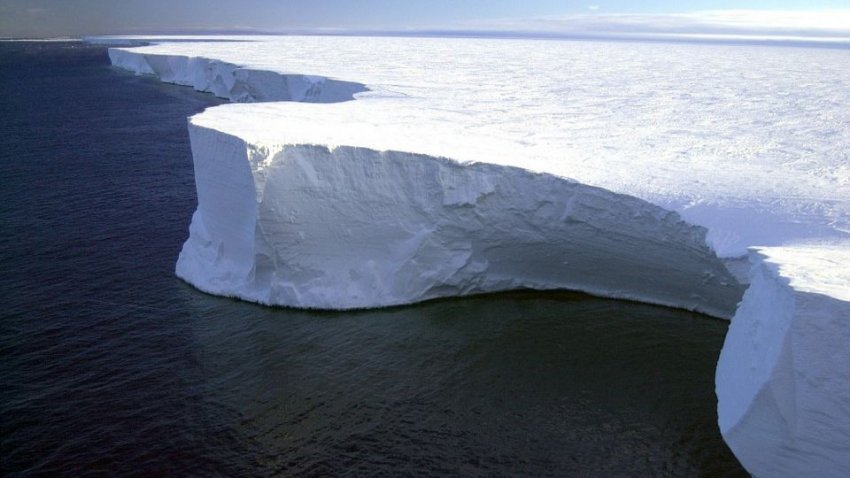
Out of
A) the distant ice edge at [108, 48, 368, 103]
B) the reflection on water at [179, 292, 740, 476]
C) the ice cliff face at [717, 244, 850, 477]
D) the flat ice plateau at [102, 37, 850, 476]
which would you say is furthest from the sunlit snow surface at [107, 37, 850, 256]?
the reflection on water at [179, 292, 740, 476]

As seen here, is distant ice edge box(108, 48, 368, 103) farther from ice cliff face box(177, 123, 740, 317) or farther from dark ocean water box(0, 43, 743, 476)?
dark ocean water box(0, 43, 743, 476)

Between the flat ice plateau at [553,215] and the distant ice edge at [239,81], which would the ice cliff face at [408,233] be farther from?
the distant ice edge at [239,81]

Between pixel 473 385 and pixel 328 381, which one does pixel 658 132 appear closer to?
pixel 473 385

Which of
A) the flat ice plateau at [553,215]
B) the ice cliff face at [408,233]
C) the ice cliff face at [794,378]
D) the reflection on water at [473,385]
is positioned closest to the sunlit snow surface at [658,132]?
the flat ice plateau at [553,215]

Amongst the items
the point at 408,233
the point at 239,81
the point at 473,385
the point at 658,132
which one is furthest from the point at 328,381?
the point at 239,81

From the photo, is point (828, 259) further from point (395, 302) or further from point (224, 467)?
point (224, 467)

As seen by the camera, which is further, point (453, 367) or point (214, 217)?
point (214, 217)

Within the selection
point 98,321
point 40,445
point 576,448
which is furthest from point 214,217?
point 576,448
